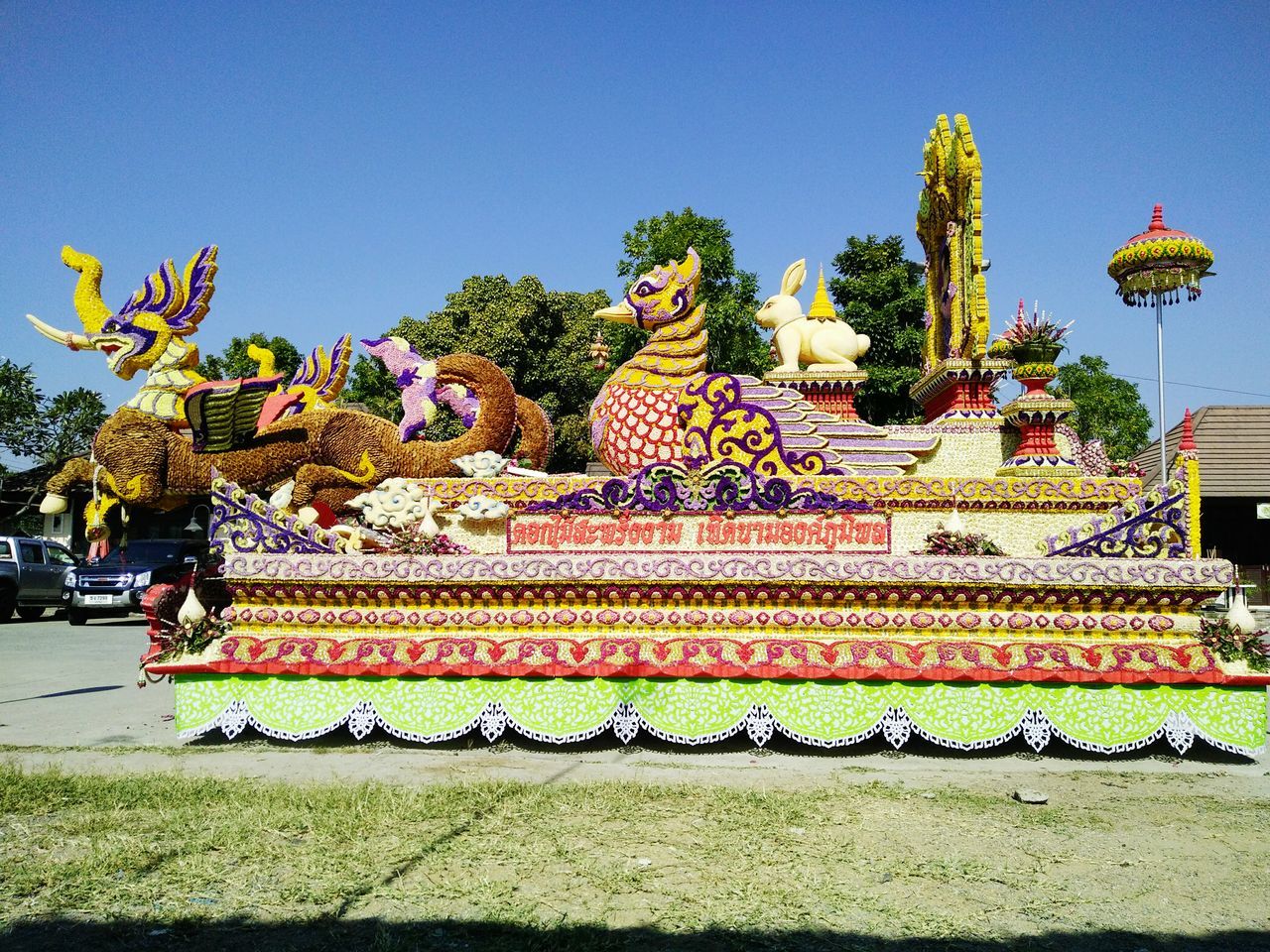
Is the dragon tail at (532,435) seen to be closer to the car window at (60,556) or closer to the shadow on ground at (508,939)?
the shadow on ground at (508,939)

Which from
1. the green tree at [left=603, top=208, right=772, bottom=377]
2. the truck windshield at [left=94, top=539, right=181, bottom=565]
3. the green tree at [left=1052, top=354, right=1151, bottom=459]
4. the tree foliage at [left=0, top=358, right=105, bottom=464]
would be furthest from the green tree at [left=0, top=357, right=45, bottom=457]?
the green tree at [left=1052, top=354, right=1151, bottom=459]

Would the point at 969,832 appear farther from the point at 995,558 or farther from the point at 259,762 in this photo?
the point at 259,762

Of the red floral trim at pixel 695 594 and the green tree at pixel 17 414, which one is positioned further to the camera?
the green tree at pixel 17 414

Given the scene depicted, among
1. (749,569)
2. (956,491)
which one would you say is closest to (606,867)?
(749,569)

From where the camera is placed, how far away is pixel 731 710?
21.9 ft

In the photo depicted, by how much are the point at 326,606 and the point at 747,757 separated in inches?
143

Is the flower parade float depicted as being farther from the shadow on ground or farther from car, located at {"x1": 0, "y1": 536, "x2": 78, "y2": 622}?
car, located at {"x1": 0, "y1": 536, "x2": 78, "y2": 622}

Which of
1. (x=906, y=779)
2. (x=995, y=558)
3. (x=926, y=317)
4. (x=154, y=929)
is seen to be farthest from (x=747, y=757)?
(x=926, y=317)

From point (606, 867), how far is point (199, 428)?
5.72 m

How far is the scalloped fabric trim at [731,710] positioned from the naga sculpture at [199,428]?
6.87 ft

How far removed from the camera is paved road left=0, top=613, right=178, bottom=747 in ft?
24.5

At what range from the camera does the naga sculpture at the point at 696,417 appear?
7.55 m

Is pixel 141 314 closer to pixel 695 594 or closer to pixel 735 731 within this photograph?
pixel 695 594

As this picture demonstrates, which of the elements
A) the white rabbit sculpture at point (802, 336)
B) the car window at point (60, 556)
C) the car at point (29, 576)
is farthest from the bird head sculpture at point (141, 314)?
the car window at point (60, 556)
